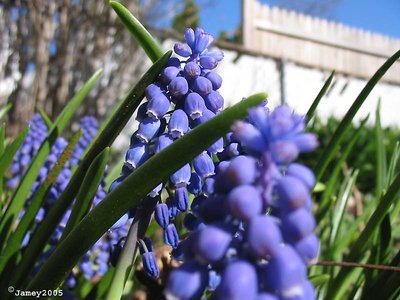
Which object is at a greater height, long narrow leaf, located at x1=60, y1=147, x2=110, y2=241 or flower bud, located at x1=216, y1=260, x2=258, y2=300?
long narrow leaf, located at x1=60, y1=147, x2=110, y2=241

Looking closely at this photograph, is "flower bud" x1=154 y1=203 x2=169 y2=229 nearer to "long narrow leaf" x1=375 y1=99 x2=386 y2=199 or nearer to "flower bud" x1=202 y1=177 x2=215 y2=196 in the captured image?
"flower bud" x1=202 y1=177 x2=215 y2=196

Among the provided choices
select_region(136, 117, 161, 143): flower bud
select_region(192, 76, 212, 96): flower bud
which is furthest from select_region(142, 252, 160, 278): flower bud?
select_region(192, 76, 212, 96): flower bud

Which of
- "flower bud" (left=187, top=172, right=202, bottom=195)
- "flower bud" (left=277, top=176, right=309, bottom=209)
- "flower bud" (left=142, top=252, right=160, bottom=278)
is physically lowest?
"flower bud" (left=277, top=176, right=309, bottom=209)

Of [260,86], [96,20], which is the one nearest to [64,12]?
[96,20]

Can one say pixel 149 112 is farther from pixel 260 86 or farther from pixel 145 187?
pixel 260 86

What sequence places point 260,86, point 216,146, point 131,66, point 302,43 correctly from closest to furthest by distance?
1. point 216,146
2. point 131,66
3. point 260,86
4. point 302,43

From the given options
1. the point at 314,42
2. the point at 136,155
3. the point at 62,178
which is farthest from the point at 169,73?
the point at 314,42
